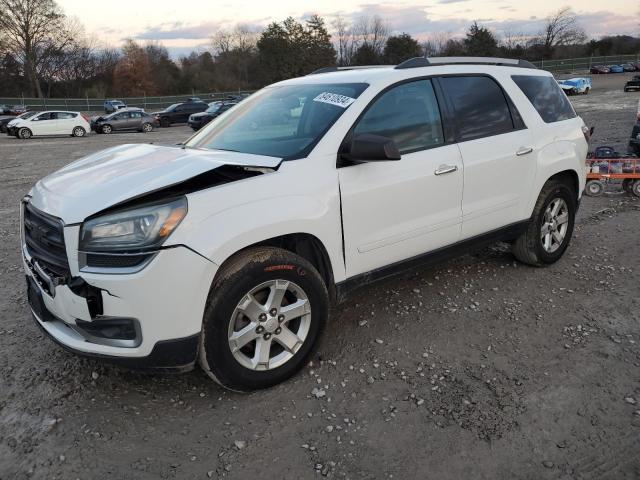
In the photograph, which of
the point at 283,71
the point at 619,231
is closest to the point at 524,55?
the point at 283,71

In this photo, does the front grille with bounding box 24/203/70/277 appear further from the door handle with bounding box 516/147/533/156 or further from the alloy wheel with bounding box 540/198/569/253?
the alloy wheel with bounding box 540/198/569/253

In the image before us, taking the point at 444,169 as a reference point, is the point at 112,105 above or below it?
above

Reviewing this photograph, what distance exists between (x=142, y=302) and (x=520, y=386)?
Result: 225cm

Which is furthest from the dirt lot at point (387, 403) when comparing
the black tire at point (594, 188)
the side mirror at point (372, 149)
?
the black tire at point (594, 188)

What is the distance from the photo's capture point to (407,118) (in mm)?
3748

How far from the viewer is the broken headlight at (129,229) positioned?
2.68 m

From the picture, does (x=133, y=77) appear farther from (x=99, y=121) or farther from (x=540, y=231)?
(x=540, y=231)

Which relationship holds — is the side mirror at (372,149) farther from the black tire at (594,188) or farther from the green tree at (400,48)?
the green tree at (400,48)

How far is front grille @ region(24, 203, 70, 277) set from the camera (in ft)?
9.18

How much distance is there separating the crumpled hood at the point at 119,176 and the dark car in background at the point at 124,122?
27.7m

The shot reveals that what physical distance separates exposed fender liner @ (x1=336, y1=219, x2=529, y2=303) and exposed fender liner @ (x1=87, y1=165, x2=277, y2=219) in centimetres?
96

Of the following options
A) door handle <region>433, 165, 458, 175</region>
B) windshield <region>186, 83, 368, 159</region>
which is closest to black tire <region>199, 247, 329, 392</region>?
windshield <region>186, 83, 368, 159</region>

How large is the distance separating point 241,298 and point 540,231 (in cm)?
317

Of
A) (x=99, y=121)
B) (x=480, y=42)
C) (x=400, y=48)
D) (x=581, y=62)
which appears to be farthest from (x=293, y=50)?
(x=99, y=121)
